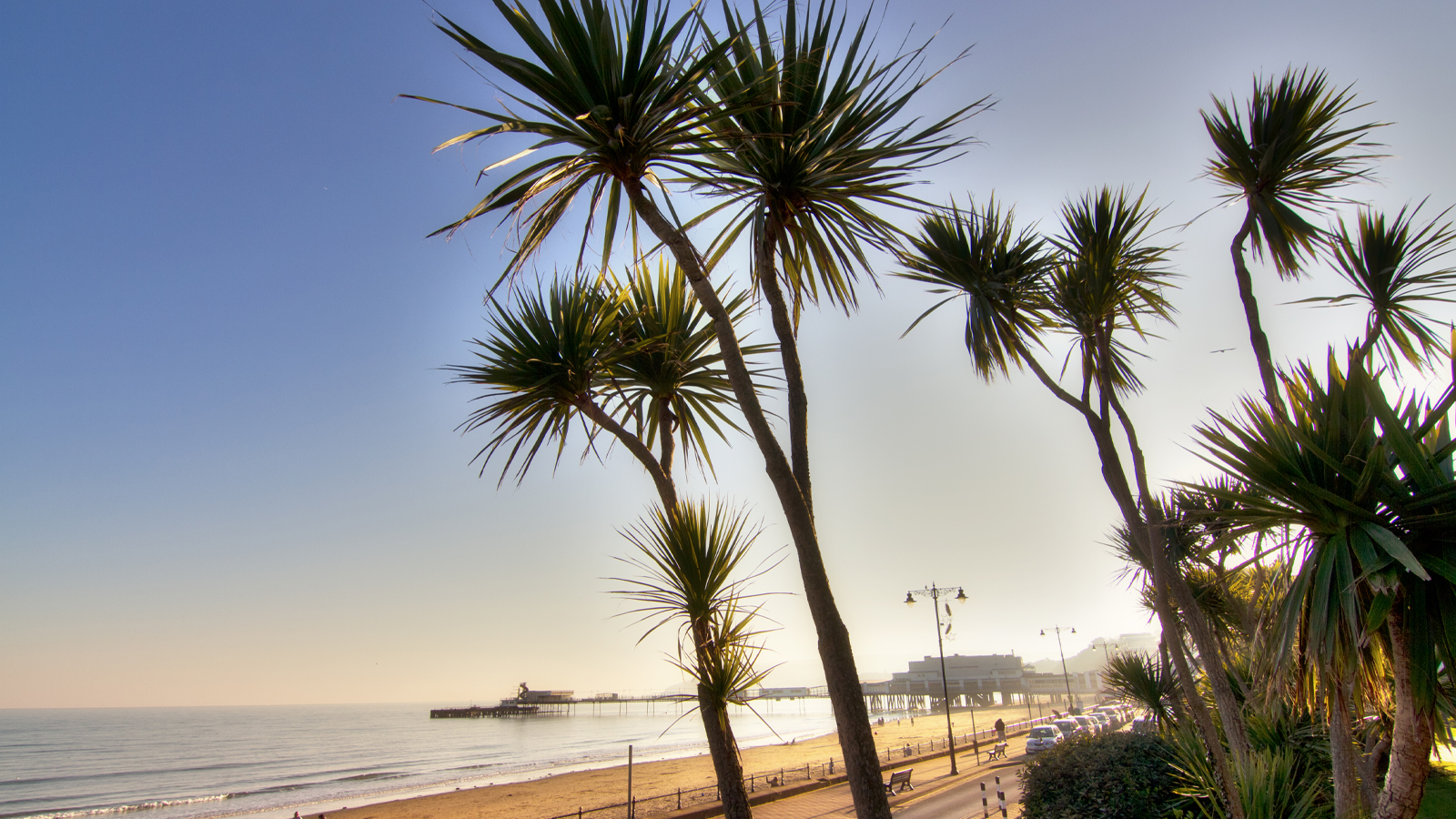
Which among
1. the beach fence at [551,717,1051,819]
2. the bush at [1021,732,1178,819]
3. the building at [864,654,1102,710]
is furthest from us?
the building at [864,654,1102,710]

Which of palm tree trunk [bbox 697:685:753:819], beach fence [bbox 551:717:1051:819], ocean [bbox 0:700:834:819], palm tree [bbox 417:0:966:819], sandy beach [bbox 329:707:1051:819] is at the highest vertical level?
palm tree [bbox 417:0:966:819]

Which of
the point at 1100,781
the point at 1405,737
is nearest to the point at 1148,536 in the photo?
the point at 1100,781

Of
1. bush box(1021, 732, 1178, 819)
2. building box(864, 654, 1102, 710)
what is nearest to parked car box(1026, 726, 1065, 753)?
bush box(1021, 732, 1178, 819)

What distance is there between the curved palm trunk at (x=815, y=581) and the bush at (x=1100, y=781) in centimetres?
616

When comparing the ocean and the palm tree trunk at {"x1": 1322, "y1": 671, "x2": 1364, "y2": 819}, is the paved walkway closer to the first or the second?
the palm tree trunk at {"x1": 1322, "y1": 671, "x2": 1364, "y2": 819}

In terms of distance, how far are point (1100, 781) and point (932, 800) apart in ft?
36.6

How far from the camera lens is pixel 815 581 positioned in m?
3.30

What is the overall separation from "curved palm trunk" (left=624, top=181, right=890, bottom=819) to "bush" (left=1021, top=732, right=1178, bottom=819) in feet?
20.2

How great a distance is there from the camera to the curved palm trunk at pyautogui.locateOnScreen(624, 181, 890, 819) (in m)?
3.06

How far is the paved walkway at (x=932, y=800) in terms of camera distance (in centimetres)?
1504

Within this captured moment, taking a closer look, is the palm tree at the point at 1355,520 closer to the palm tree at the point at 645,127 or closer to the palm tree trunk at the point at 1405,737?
the palm tree trunk at the point at 1405,737

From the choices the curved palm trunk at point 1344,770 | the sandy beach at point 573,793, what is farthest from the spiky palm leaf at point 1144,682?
the sandy beach at point 573,793

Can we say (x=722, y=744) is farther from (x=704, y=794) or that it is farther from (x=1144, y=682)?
(x=704, y=794)

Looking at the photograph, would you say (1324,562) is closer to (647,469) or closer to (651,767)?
(647,469)
